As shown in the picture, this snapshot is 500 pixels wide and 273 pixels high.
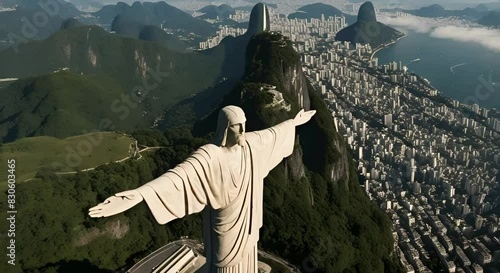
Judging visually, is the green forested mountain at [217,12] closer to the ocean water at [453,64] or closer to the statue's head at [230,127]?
the ocean water at [453,64]

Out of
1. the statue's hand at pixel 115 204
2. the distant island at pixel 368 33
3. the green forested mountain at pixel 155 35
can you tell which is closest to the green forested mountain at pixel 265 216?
the statue's hand at pixel 115 204

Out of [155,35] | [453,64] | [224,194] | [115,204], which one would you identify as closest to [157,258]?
[224,194]

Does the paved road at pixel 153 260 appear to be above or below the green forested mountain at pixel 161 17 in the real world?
above

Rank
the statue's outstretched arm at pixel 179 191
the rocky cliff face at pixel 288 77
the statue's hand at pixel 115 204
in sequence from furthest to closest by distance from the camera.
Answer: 1. the rocky cliff face at pixel 288 77
2. the statue's outstretched arm at pixel 179 191
3. the statue's hand at pixel 115 204

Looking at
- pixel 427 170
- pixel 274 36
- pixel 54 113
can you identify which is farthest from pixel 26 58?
pixel 427 170

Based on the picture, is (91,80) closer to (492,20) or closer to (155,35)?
(155,35)

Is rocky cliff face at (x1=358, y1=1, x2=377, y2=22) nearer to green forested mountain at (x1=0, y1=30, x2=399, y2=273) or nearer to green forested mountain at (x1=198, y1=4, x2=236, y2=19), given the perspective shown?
green forested mountain at (x1=198, y1=4, x2=236, y2=19)

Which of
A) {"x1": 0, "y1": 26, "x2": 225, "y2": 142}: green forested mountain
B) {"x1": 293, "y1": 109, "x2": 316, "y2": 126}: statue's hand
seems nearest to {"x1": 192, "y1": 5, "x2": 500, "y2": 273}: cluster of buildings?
{"x1": 0, "y1": 26, "x2": 225, "y2": 142}: green forested mountain
